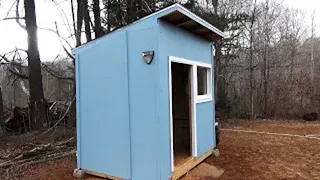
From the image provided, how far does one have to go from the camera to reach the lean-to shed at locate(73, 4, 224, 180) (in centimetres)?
321

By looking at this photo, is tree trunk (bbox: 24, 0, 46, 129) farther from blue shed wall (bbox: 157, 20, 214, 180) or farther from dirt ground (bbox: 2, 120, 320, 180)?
blue shed wall (bbox: 157, 20, 214, 180)

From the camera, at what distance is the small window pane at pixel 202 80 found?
15.2 ft

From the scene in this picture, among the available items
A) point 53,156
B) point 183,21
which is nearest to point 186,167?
point 183,21

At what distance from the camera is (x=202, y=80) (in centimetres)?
478

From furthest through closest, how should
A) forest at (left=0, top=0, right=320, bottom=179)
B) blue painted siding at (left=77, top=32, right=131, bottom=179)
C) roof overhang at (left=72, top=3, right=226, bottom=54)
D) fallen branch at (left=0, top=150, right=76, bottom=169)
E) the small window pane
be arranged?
1. forest at (left=0, top=0, right=320, bottom=179)
2. the small window pane
3. fallen branch at (left=0, top=150, right=76, bottom=169)
4. blue painted siding at (left=77, top=32, right=131, bottom=179)
5. roof overhang at (left=72, top=3, right=226, bottom=54)

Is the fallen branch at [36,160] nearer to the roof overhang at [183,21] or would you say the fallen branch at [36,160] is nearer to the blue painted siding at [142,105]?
the roof overhang at [183,21]

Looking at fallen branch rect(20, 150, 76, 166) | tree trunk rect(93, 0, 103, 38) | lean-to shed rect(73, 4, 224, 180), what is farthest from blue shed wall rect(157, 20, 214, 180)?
tree trunk rect(93, 0, 103, 38)

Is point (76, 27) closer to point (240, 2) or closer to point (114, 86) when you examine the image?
point (114, 86)

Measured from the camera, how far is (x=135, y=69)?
339 centimetres

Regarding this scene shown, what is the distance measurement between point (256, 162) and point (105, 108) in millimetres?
2974

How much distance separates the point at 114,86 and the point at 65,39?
17.0 ft

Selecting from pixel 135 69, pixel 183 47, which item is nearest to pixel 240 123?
pixel 183 47

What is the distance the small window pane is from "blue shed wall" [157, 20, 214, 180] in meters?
0.24

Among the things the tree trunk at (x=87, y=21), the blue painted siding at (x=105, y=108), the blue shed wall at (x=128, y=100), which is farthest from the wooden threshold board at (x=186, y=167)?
the tree trunk at (x=87, y=21)
